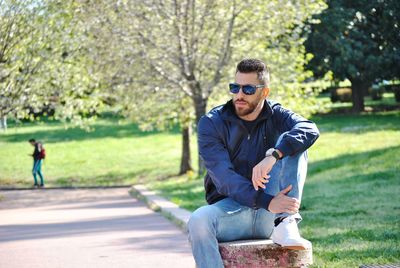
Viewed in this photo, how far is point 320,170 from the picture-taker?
21750 millimetres

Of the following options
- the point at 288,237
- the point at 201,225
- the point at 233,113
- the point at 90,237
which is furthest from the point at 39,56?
the point at 288,237

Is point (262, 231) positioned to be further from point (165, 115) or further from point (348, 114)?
point (348, 114)

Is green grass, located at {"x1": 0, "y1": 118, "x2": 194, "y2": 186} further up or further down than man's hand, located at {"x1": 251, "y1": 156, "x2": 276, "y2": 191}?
further down

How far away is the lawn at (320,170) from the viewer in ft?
31.9

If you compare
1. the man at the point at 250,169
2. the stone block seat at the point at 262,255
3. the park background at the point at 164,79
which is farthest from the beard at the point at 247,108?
the park background at the point at 164,79

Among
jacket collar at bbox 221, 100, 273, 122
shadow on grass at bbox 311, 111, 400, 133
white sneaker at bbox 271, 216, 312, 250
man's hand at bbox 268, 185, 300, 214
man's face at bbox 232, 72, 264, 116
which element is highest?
man's face at bbox 232, 72, 264, 116

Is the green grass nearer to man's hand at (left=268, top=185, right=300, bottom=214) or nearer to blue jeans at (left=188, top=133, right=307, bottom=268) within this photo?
blue jeans at (left=188, top=133, right=307, bottom=268)

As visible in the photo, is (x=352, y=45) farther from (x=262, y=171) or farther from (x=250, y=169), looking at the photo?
(x=262, y=171)

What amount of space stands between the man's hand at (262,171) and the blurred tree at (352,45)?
34630 millimetres

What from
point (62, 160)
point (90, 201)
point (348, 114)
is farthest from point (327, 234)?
point (348, 114)

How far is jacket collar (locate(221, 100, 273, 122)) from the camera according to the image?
6219 mm

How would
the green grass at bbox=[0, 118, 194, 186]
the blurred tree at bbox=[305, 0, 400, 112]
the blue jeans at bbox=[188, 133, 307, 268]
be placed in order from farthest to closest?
the blurred tree at bbox=[305, 0, 400, 112]
the green grass at bbox=[0, 118, 194, 186]
the blue jeans at bbox=[188, 133, 307, 268]

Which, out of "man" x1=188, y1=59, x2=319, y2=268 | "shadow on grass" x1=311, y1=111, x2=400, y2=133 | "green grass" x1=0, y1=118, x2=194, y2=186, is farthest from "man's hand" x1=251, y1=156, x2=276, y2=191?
"shadow on grass" x1=311, y1=111, x2=400, y2=133

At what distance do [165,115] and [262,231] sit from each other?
2277cm
